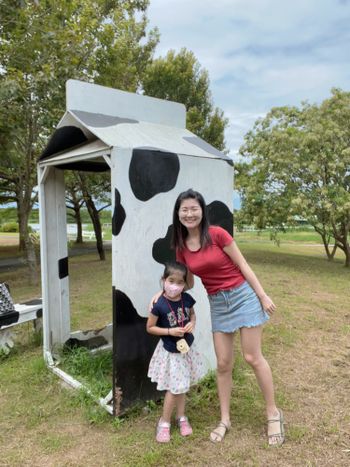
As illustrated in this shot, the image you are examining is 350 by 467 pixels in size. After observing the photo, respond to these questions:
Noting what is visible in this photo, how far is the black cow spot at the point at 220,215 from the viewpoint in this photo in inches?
133

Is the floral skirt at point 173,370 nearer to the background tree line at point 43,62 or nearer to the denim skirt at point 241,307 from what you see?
the denim skirt at point 241,307

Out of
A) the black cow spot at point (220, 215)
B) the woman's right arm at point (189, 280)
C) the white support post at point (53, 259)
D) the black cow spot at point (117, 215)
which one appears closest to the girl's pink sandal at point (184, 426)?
the woman's right arm at point (189, 280)

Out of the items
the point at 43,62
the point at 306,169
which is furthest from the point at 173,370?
the point at 306,169

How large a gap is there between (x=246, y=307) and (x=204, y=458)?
1.00 m

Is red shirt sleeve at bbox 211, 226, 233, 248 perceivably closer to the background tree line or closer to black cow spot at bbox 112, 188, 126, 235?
black cow spot at bbox 112, 188, 126, 235

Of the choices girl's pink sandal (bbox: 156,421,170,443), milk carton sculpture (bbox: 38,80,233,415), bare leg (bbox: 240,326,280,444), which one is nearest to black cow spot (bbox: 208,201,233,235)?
milk carton sculpture (bbox: 38,80,233,415)

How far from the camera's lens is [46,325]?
3.85 metres

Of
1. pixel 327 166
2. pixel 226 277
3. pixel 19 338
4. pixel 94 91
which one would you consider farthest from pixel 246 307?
pixel 327 166

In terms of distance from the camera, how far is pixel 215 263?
2.45m

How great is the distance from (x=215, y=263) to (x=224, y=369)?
816 mm

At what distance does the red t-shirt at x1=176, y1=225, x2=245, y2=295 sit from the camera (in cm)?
243

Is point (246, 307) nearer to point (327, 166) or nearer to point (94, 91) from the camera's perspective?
point (94, 91)

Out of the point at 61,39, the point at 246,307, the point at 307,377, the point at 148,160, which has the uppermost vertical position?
the point at 61,39

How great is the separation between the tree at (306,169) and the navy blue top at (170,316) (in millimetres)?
8188
